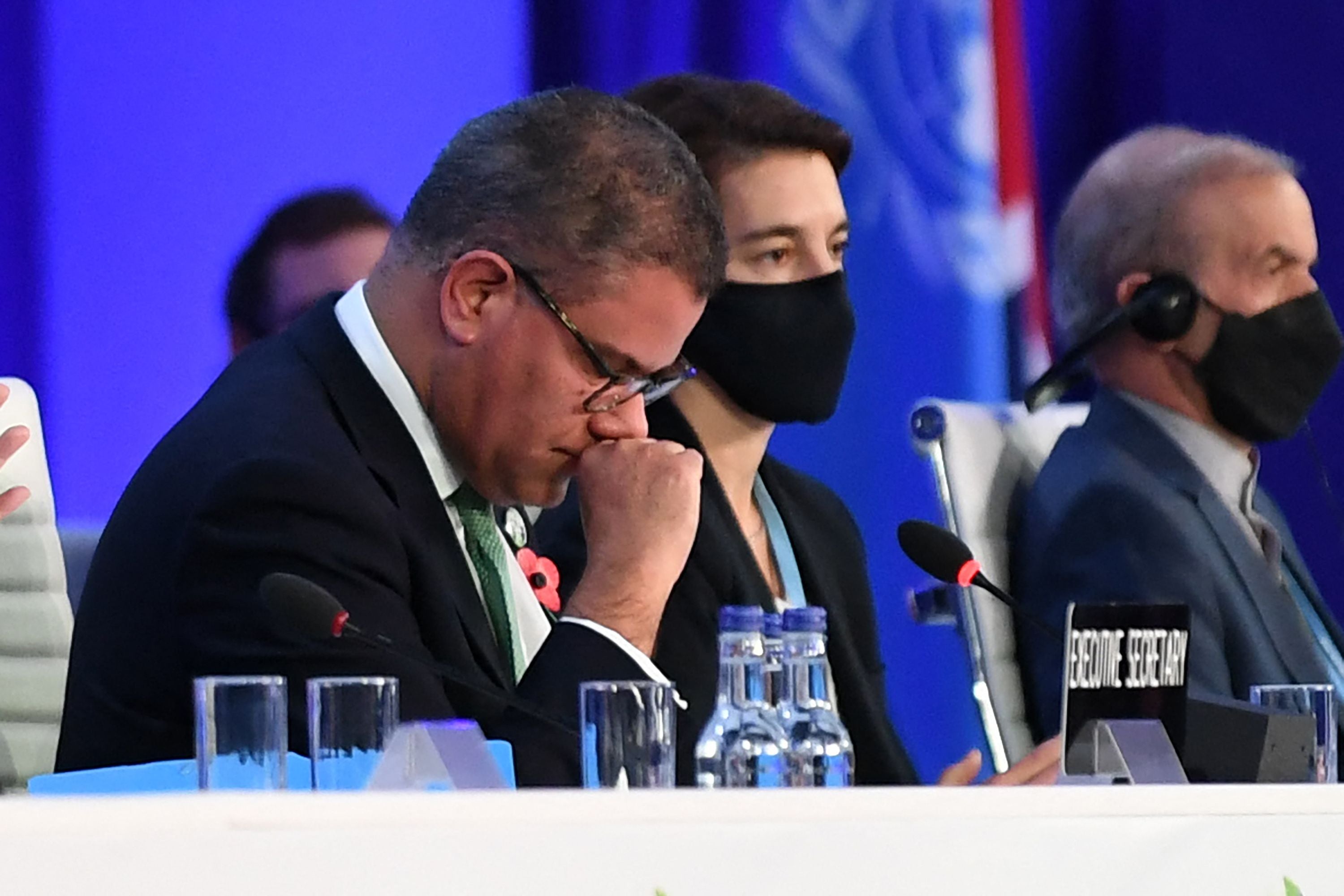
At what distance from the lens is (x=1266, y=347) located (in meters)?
2.84

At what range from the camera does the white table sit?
0.85 meters

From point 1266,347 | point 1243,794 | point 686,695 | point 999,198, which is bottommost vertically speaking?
point 686,695

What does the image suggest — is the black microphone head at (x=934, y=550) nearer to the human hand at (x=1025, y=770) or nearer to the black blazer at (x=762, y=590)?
the human hand at (x=1025, y=770)

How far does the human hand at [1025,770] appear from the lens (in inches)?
70.0

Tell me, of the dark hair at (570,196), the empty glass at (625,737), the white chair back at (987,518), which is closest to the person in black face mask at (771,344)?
the white chair back at (987,518)

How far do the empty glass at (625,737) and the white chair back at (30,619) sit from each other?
42.0 inches

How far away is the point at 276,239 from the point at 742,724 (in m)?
1.75

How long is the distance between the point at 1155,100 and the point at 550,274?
1.96m

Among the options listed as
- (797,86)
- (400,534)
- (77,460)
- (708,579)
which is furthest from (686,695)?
(797,86)

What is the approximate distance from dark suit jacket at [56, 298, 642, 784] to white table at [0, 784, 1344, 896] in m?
0.66

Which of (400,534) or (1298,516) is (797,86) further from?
(400,534)

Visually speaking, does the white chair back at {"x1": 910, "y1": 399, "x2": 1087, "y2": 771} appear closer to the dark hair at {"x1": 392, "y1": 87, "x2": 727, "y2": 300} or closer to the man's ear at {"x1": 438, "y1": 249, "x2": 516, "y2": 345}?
the dark hair at {"x1": 392, "y1": 87, "x2": 727, "y2": 300}

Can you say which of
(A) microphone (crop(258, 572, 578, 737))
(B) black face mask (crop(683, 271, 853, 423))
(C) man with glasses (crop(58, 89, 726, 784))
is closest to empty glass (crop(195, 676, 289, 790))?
(A) microphone (crop(258, 572, 578, 737))

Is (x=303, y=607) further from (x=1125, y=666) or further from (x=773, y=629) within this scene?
(x=1125, y=666)
